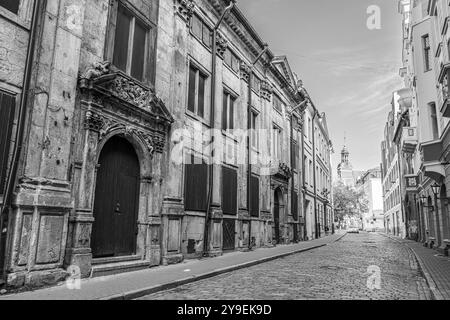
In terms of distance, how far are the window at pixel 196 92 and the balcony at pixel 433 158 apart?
33.3 ft

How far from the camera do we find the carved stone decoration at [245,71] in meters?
18.8

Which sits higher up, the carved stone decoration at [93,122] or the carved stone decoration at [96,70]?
the carved stone decoration at [96,70]

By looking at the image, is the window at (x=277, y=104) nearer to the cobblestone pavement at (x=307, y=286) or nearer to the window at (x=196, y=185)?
the window at (x=196, y=185)

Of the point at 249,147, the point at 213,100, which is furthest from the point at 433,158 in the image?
the point at 213,100

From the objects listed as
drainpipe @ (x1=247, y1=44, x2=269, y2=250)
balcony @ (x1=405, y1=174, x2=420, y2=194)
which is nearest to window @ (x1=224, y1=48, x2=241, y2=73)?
drainpipe @ (x1=247, y1=44, x2=269, y2=250)

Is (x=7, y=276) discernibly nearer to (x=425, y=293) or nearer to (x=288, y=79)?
(x=425, y=293)

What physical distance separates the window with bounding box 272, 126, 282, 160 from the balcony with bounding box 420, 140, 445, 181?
8.50 metres

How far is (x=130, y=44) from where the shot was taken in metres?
10.9

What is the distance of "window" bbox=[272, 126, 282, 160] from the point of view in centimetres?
2282

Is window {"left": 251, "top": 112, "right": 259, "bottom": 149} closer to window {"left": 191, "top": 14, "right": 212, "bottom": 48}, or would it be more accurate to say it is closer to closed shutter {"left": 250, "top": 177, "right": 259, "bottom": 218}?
A: closed shutter {"left": 250, "top": 177, "right": 259, "bottom": 218}

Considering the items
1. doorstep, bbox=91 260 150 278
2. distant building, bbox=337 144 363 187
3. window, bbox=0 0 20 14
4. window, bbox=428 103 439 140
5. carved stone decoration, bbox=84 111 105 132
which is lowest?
doorstep, bbox=91 260 150 278

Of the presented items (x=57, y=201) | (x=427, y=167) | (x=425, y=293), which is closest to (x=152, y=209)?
(x=57, y=201)

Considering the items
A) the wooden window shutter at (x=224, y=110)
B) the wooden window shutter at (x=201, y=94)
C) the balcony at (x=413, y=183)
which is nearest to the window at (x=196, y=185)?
the wooden window shutter at (x=201, y=94)

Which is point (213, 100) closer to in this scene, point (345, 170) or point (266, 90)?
point (266, 90)
